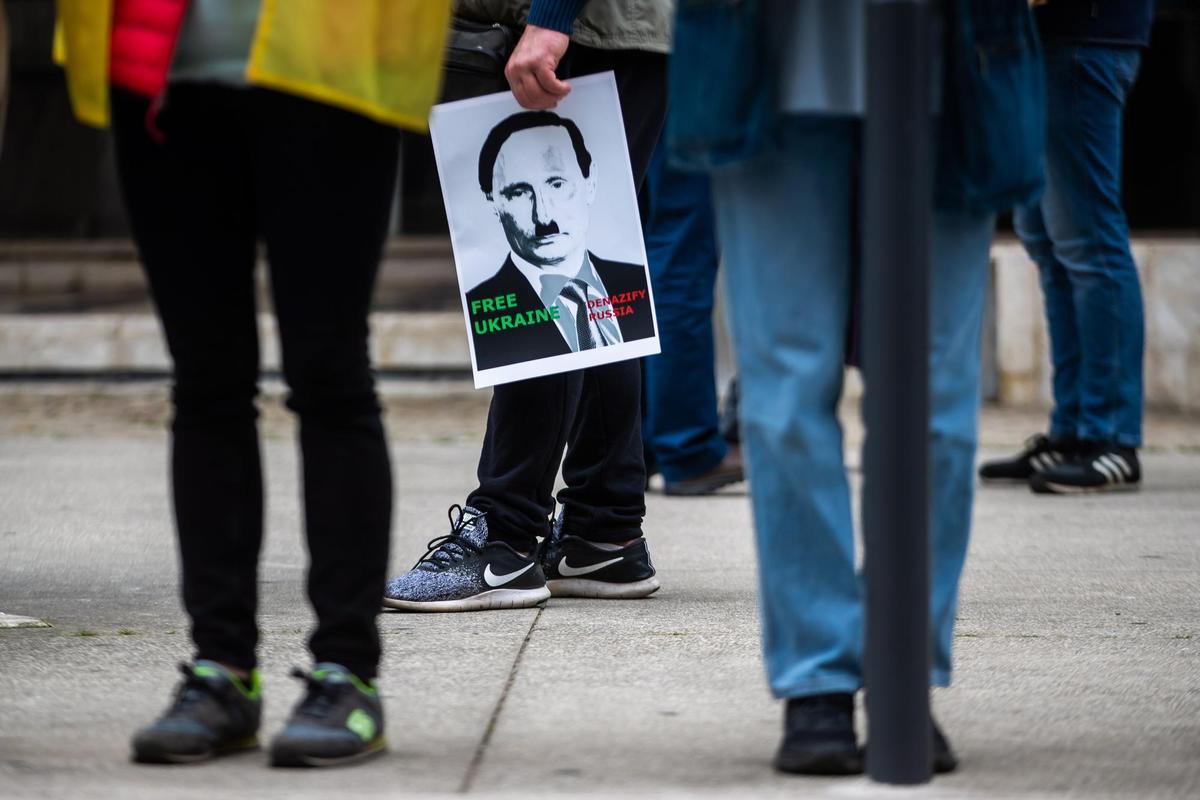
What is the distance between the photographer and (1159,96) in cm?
1284

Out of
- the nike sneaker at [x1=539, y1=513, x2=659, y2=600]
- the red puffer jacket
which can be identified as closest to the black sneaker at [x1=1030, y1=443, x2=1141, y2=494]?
the nike sneaker at [x1=539, y1=513, x2=659, y2=600]

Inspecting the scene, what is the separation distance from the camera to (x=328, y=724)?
2377 millimetres

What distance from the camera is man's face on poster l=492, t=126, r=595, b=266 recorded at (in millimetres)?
3342

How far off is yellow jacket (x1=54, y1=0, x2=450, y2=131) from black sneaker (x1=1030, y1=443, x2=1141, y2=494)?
331cm

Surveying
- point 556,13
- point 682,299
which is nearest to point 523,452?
point 556,13

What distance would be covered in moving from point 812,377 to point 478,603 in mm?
1347

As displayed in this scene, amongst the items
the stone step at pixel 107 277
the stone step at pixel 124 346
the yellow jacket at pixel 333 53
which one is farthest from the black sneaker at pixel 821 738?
the stone step at pixel 107 277

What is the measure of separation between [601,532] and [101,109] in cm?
167

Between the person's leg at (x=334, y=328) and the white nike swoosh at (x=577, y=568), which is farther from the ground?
the person's leg at (x=334, y=328)

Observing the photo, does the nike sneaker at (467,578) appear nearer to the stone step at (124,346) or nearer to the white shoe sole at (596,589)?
the white shoe sole at (596,589)

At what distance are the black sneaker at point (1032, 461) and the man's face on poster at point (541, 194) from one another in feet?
7.61

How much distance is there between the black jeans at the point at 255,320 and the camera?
7.63 ft

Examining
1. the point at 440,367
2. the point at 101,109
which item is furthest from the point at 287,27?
the point at 440,367

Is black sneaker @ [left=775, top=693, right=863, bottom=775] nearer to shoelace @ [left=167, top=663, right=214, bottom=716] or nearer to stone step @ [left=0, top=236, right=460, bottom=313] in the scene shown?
shoelace @ [left=167, top=663, right=214, bottom=716]
